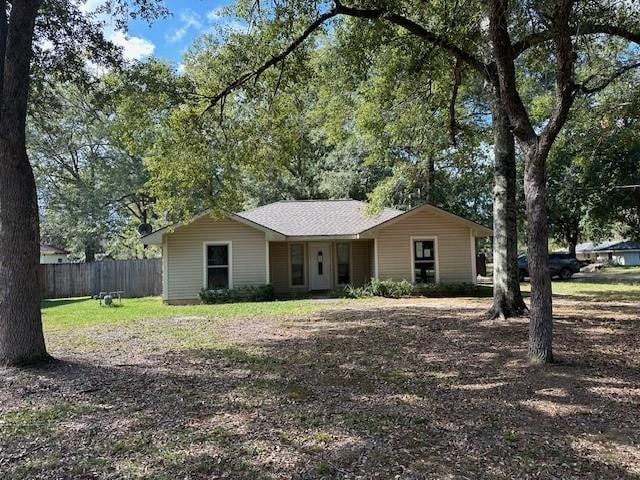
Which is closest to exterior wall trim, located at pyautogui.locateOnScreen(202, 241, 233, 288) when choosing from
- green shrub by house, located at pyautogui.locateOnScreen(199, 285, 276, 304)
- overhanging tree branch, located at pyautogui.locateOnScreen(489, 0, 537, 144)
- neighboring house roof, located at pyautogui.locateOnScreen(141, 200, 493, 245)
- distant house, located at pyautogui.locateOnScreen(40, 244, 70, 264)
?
green shrub by house, located at pyautogui.locateOnScreen(199, 285, 276, 304)

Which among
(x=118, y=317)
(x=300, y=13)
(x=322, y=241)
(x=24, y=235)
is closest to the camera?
(x=24, y=235)

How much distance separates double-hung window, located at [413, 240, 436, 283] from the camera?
17.3 m

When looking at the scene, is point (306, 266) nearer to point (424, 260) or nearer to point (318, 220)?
point (318, 220)

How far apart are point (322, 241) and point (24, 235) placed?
12855 millimetres

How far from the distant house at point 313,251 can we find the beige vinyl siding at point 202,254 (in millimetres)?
34

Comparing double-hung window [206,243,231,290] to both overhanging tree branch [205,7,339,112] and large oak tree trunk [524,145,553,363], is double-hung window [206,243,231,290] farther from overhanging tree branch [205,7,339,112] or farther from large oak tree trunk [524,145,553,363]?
large oak tree trunk [524,145,553,363]

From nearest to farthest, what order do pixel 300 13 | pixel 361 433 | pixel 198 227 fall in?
pixel 361 433
pixel 300 13
pixel 198 227

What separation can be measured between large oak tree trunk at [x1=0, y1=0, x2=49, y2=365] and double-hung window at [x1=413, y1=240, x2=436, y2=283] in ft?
43.6

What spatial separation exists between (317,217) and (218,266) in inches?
189

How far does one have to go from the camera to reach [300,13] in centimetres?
955

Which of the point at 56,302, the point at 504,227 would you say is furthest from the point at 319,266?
the point at 56,302

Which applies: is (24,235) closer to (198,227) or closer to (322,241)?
(198,227)

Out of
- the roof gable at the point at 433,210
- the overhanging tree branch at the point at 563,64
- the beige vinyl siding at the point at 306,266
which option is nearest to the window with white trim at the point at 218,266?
the beige vinyl siding at the point at 306,266

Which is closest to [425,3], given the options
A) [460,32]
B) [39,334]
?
[460,32]
